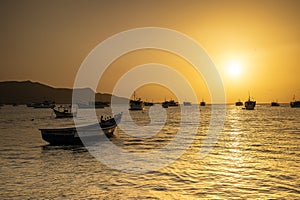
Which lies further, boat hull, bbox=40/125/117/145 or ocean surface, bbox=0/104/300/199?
boat hull, bbox=40/125/117/145

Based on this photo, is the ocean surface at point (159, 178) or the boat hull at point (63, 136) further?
the boat hull at point (63, 136)

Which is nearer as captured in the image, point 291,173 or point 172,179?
point 172,179

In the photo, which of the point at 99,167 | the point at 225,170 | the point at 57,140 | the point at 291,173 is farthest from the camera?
the point at 57,140

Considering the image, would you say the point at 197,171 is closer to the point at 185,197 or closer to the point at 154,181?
the point at 154,181

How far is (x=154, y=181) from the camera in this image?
67.3 ft

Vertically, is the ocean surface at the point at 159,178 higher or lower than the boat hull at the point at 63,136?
lower

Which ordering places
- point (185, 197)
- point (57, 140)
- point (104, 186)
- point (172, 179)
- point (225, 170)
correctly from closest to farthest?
point (185, 197)
point (104, 186)
point (172, 179)
point (225, 170)
point (57, 140)

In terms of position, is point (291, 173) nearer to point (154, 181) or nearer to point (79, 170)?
point (154, 181)

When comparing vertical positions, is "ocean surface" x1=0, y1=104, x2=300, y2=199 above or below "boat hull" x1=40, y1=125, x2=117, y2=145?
below

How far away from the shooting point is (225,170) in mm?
23984

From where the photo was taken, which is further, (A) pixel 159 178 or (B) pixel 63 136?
(B) pixel 63 136

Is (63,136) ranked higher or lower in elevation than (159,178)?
higher

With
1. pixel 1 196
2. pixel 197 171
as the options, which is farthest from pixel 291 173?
pixel 1 196

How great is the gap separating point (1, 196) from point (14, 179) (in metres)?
4.07
